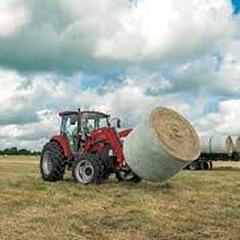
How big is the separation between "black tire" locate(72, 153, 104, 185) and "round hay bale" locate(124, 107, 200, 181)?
4.61ft

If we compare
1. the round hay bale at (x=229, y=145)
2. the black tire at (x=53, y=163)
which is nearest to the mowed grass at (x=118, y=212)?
the black tire at (x=53, y=163)

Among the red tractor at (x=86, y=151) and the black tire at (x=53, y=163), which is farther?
the black tire at (x=53, y=163)

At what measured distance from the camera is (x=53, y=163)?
19.1 m

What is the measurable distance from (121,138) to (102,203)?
460 cm

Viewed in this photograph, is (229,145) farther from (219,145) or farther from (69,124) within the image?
(69,124)

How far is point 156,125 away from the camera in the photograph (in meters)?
15.4

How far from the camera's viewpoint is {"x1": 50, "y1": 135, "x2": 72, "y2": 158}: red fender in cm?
1910

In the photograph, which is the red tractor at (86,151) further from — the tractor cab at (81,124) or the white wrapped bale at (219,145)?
the white wrapped bale at (219,145)

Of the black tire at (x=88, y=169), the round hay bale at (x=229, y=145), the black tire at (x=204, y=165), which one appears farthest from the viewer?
the round hay bale at (x=229, y=145)

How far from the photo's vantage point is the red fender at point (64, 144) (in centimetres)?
1910

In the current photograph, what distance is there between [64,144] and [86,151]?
3.63ft

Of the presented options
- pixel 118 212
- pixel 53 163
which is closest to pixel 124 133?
pixel 53 163

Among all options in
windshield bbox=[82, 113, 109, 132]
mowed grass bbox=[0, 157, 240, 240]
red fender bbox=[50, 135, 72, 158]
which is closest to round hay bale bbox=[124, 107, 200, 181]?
mowed grass bbox=[0, 157, 240, 240]

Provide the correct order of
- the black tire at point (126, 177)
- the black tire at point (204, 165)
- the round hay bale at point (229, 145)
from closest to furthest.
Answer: the black tire at point (126, 177) → the black tire at point (204, 165) → the round hay bale at point (229, 145)
